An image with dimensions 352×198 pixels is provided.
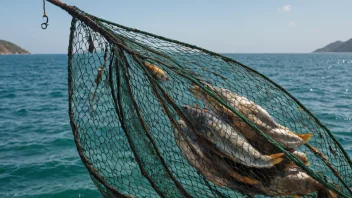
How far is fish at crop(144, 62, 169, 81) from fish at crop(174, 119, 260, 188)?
1.81 ft

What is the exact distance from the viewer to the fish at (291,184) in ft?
11.5

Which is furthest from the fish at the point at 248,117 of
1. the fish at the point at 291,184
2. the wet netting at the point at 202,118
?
the fish at the point at 291,184

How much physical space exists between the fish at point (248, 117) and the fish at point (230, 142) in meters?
0.11

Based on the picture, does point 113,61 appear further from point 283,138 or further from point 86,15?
point 283,138

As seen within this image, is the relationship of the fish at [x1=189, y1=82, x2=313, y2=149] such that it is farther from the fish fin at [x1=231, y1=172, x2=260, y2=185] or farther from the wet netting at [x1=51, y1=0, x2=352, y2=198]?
the fish fin at [x1=231, y1=172, x2=260, y2=185]

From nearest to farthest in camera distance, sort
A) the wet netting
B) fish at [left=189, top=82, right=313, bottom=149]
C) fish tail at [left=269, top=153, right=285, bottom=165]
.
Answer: fish tail at [left=269, top=153, right=285, bottom=165], the wet netting, fish at [left=189, top=82, right=313, bottom=149]

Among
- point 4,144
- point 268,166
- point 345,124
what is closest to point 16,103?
point 4,144

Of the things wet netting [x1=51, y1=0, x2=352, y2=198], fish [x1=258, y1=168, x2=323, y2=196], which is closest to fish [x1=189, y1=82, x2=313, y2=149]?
wet netting [x1=51, y1=0, x2=352, y2=198]

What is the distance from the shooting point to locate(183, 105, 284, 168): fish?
3.38 m

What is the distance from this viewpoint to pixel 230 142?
11.3ft

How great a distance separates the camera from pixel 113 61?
3863mm

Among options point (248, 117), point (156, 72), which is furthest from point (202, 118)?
point (156, 72)

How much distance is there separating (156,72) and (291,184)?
1.68m

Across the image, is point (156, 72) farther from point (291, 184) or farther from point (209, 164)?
point (291, 184)
